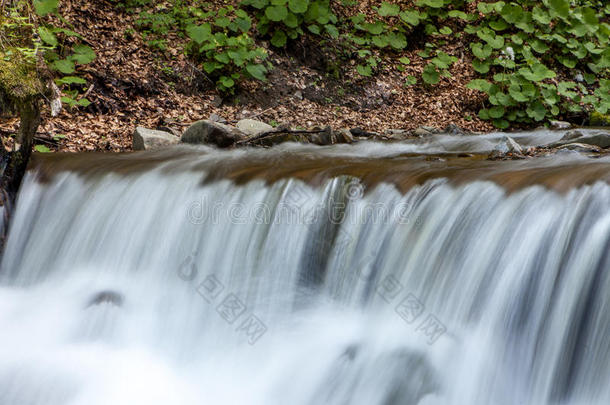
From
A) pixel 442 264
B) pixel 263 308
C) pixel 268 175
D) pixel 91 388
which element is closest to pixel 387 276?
pixel 442 264

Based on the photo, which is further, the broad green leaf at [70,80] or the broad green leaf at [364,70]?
the broad green leaf at [364,70]

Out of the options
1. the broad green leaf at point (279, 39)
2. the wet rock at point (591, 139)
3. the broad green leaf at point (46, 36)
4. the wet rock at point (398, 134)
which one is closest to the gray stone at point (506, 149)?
the wet rock at point (591, 139)

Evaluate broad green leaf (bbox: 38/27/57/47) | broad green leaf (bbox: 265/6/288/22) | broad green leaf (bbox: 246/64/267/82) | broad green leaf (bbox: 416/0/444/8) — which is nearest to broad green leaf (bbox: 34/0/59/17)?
broad green leaf (bbox: 38/27/57/47)

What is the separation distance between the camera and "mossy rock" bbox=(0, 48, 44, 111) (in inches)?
159

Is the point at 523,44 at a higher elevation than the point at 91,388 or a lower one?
higher

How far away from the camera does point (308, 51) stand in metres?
8.76

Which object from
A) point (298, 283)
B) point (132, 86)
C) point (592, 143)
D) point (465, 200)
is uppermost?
point (132, 86)

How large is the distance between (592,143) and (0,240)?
18.3ft

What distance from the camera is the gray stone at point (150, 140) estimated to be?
574 centimetres

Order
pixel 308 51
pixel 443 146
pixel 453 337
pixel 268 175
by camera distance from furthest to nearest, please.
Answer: pixel 308 51
pixel 443 146
pixel 268 175
pixel 453 337

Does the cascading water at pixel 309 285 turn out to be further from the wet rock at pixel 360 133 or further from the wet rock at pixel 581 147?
the wet rock at pixel 360 133

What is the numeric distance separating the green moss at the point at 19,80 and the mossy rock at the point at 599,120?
745 cm

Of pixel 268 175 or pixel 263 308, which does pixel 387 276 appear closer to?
pixel 263 308

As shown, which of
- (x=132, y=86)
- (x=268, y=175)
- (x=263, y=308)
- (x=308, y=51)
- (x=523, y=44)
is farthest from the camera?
(x=523, y=44)
